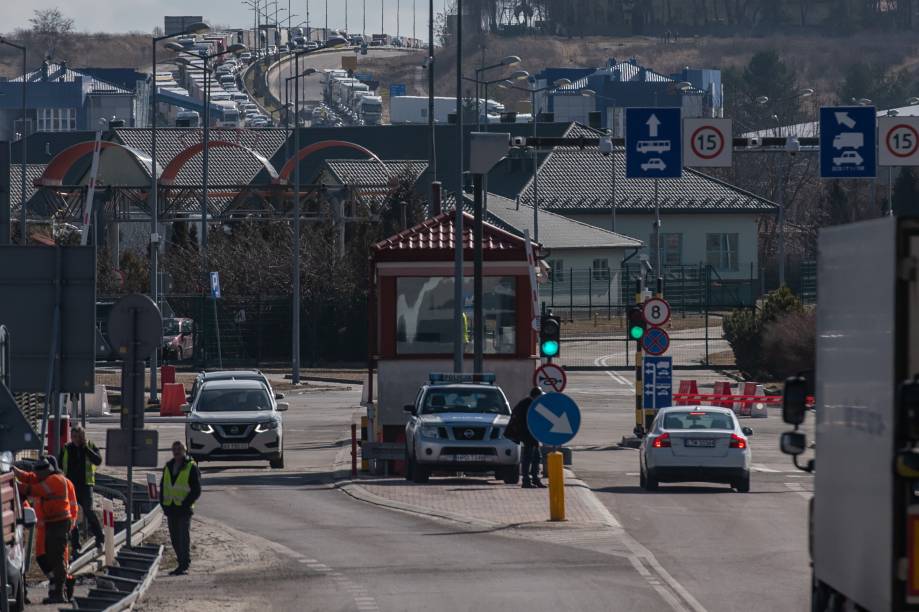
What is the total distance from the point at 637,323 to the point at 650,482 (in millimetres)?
8274

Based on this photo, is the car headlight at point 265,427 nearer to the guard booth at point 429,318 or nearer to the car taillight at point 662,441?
the guard booth at point 429,318

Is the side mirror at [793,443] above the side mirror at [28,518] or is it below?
above

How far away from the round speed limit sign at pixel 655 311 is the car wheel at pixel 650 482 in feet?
26.0

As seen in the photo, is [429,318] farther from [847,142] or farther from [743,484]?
[847,142]

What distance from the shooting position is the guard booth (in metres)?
31.8

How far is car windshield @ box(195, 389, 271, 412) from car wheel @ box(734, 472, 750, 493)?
9.28 metres

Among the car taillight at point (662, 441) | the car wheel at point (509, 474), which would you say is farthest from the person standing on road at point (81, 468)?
the car taillight at point (662, 441)

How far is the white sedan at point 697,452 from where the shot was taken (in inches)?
1055

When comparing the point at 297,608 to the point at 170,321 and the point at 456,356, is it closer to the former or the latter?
the point at 456,356

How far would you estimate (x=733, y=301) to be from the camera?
86.7m

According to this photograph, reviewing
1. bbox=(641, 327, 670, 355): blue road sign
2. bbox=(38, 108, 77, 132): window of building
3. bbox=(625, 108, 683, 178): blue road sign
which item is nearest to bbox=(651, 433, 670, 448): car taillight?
bbox=(641, 327, 670, 355): blue road sign

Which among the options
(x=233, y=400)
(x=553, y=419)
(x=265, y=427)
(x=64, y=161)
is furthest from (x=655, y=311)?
(x=64, y=161)

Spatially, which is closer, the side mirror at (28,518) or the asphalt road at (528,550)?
the side mirror at (28,518)

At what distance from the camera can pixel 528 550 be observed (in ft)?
66.7
